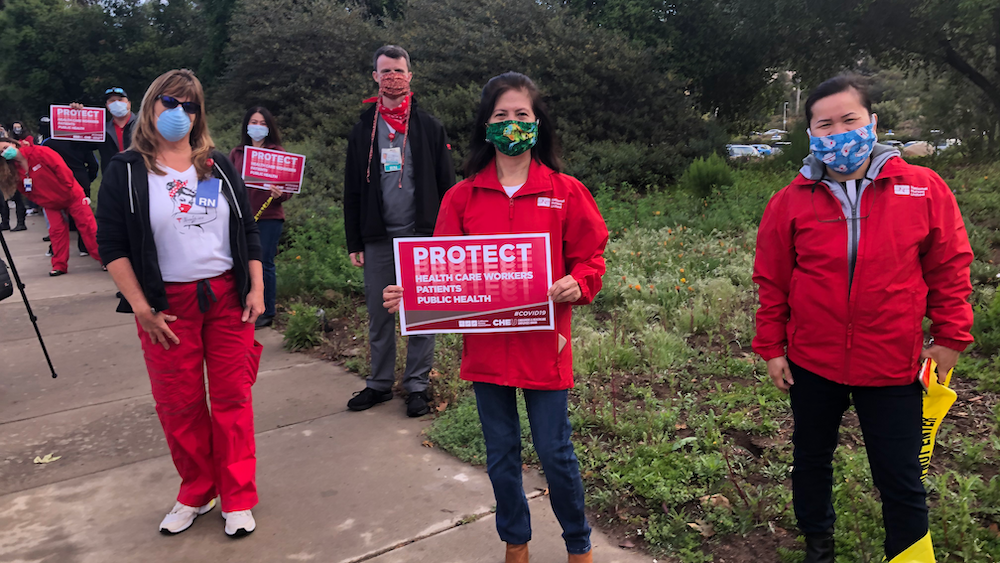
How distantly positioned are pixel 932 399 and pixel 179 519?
330 cm

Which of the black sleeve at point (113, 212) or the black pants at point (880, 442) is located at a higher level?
the black sleeve at point (113, 212)

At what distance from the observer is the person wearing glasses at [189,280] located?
126 inches

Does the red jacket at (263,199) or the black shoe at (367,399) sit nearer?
the black shoe at (367,399)

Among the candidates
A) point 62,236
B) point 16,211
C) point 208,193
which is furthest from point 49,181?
point 16,211

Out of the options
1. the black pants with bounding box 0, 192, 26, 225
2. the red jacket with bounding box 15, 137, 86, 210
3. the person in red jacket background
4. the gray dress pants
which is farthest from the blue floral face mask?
the black pants with bounding box 0, 192, 26, 225

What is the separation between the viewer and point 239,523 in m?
3.43

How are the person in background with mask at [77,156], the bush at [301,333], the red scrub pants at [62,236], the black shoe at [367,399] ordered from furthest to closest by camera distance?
the person in background with mask at [77,156] < the red scrub pants at [62,236] < the bush at [301,333] < the black shoe at [367,399]

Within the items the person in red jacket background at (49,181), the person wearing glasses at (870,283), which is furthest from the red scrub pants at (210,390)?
the person in red jacket background at (49,181)

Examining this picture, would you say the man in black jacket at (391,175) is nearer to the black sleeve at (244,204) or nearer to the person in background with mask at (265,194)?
the black sleeve at (244,204)

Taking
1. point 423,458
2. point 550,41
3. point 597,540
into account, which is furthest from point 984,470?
point 550,41

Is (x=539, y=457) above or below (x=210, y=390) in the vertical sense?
below

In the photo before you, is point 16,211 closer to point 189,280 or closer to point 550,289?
point 189,280

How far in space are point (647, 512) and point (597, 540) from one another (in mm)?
310

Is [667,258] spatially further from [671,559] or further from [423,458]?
[671,559]
